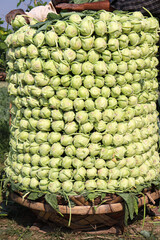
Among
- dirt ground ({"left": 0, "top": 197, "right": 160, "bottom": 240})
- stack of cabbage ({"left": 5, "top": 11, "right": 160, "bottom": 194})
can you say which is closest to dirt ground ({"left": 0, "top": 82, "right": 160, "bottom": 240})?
dirt ground ({"left": 0, "top": 197, "right": 160, "bottom": 240})

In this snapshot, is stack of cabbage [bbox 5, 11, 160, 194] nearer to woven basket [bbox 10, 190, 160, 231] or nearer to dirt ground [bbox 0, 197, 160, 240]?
woven basket [bbox 10, 190, 160, 231]

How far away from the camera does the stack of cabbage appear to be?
2646mm

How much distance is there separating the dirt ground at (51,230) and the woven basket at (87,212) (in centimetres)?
8

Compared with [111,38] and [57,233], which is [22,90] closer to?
[111,38]

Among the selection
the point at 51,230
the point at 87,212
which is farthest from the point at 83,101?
the point at 51,230

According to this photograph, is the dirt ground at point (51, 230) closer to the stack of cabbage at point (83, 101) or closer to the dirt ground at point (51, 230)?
the dirt ground at point (51, 230)

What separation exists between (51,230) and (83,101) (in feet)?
5.01

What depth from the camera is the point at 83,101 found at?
2688 millimetres

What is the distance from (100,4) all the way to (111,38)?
1.83 feet

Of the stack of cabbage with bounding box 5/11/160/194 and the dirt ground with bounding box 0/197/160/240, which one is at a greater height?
the stack of cabbage with bounding box 5/11/160/194

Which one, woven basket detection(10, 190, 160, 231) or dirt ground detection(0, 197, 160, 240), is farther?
dirt ground detection(0, 197, 160, 240)

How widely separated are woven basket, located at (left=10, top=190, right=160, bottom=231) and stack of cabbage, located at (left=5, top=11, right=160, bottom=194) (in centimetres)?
13

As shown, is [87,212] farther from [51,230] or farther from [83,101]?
[83,101]

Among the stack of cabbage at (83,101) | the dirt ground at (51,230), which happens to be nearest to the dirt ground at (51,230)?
the dirt ground at (51,230)
